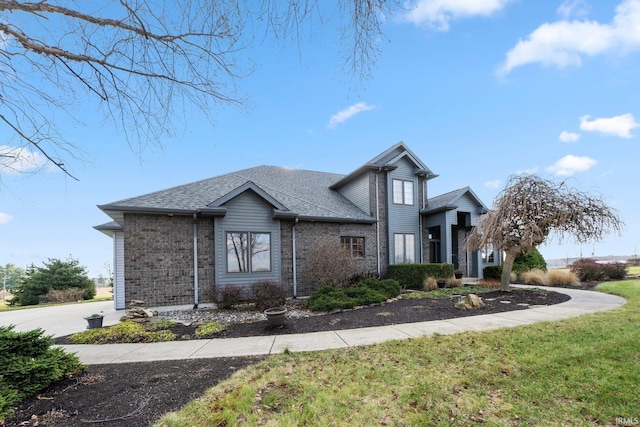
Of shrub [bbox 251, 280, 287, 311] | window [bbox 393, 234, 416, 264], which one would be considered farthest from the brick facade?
window [bbox 393, 234, 416, 264]

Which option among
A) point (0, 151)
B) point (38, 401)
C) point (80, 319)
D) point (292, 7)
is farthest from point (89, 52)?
point (80, 319)

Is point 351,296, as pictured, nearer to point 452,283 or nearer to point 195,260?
point 195,260

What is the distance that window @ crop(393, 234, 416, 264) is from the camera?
16.2m

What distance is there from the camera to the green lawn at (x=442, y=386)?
3.01 metres

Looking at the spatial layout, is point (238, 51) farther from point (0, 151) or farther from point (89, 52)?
point (0, 151)

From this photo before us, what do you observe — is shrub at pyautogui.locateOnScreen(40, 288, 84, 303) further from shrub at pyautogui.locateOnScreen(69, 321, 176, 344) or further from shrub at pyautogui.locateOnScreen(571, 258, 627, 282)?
shrub at pyautogui.locateOnScreen(571, 258, 627, 282)

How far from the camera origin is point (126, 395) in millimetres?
3732

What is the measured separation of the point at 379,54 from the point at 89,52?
4.03 metres

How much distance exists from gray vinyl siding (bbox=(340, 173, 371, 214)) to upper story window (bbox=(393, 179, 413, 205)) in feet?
5.47

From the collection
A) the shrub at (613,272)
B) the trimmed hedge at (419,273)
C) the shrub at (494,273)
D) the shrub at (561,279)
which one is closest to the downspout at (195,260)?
the trimmed hedge at (419,273)

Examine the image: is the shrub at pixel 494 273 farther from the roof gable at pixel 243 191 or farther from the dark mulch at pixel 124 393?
the dark mulch at pixel 124 393

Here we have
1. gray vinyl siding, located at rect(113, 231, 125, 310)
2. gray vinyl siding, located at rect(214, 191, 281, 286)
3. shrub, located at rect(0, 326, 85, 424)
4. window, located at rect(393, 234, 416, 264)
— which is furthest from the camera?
window, located at rect(393, 234, 416, 264)

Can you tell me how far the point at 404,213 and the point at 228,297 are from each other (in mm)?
10565

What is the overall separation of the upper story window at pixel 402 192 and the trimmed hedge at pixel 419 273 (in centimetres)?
382
